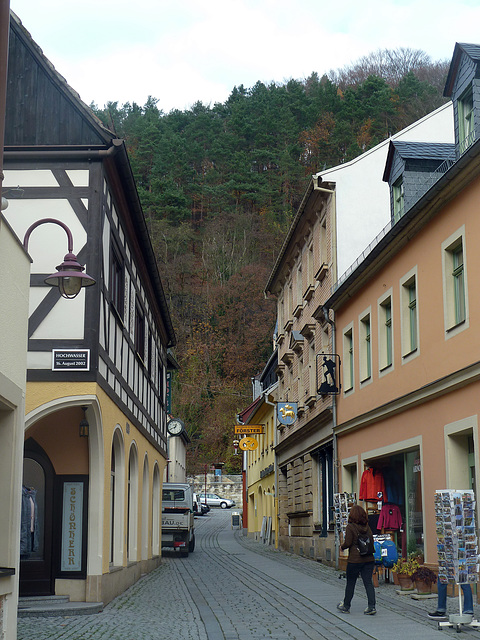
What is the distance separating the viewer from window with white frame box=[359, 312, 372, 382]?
63.8ft

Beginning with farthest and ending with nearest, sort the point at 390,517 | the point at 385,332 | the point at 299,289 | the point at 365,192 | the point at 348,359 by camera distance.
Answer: the point at 299,289 → the point at 365,192 → the point at 348,359 → the point at 385,332 → the point at 390,517

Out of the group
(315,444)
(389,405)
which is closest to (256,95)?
(315,444)

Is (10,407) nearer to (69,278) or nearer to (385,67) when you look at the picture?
(69,278)

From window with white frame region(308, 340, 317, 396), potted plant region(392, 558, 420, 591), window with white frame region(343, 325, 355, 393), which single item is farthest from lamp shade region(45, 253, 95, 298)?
window with white frame region(308, 340, 317, 396)

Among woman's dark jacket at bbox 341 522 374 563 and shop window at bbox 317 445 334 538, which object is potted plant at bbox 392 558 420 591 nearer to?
woman's dark jacket at bbox 341 522 374 563

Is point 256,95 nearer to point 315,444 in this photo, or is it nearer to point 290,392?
point 290,392

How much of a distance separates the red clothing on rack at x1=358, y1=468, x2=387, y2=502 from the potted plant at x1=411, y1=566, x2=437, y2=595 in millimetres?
3781

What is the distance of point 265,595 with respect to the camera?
1534cm

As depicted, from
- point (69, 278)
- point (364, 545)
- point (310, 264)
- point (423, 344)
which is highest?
point (310, 264)

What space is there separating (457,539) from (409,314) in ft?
21.4

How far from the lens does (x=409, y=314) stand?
16562mm

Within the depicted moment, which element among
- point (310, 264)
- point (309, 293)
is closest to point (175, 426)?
point (310, 264)

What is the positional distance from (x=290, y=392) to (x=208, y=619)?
1831 centimetres

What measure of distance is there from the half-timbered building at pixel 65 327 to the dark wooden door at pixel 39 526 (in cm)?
2
